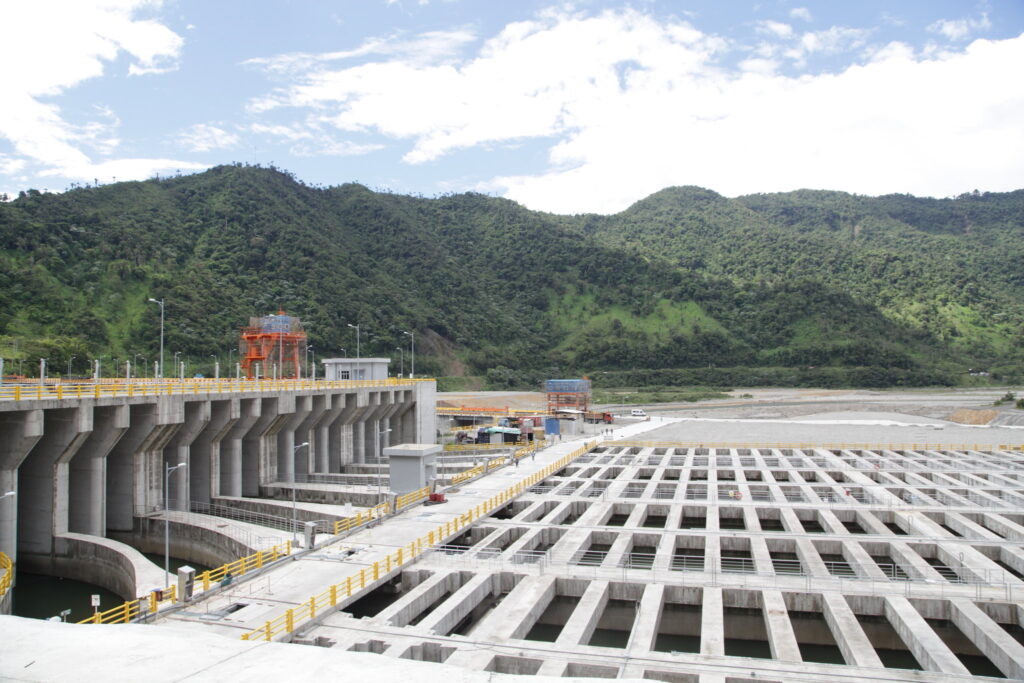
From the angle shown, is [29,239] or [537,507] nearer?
[537,507]

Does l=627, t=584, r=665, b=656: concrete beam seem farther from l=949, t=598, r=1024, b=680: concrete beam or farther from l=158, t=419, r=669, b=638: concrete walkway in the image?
l=949, t=598, r=1024, b=680: concrete beam

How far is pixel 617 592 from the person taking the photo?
2527cm

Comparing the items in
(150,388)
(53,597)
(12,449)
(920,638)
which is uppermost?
(150,388)

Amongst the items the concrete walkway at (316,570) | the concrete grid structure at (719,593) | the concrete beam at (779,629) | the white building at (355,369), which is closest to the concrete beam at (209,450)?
the concrete walkway at (316,570)

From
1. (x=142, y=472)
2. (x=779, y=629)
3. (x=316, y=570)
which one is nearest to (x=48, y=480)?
(x=142, y=472)

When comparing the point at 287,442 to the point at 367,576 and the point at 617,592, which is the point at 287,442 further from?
the point at 617,592

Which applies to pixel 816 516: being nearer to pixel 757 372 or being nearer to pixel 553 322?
pixel 757 372

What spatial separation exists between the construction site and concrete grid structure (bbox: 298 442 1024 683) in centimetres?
9

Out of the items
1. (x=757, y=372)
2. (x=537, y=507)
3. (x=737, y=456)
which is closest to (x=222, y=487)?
(x=537, y=507)

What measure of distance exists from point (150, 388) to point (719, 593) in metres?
30.3

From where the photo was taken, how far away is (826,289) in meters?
190

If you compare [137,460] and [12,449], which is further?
[137,460]

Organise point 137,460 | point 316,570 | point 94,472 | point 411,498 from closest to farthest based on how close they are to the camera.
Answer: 1. point 316,570
2. point 94,472
3. point 411,498
4. point 137,460

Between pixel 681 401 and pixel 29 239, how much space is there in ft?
Result: 354
